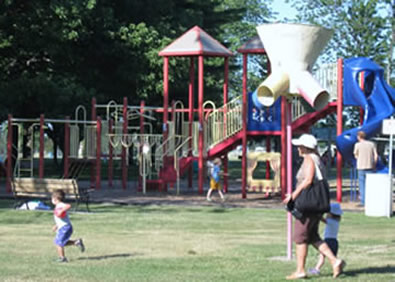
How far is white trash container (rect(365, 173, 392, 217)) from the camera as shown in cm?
2089

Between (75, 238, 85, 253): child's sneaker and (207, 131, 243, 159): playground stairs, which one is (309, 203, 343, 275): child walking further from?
(207, 131, 243, 159): playground stairs

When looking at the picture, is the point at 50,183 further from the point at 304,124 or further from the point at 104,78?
the point at 104,78

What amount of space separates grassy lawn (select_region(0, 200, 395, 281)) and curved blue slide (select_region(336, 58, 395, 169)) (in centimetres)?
388

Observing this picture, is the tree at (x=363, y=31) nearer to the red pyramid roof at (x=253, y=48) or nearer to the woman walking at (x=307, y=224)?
the red pyramid roof at (x=253, y=48)

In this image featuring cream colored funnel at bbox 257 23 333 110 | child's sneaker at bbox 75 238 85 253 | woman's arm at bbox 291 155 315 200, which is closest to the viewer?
woman's arm at bbox 291 155 315 200

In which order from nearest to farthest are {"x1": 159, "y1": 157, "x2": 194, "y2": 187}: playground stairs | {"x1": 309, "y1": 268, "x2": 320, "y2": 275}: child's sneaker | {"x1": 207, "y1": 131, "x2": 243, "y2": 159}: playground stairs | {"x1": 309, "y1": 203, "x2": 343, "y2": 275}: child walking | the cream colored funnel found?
1. {"x1": 309, "y1": 268, "x2": 320, "y2": 275}: child's sneaker
2. {"x1": 309, "y1": 203, "x2": 343, "y2": 275}: child walking
3. the cream colored funnel
4. {"x1": 207, "y1": 131, "x2": 243, "y2": 159}: playground stairs
5. {"x1": 159, "y1": 157, "x2": 194, "y2": 187}: playground stairs

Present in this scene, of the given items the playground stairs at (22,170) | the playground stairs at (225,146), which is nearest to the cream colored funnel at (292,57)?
the playground stairs at (225,146)

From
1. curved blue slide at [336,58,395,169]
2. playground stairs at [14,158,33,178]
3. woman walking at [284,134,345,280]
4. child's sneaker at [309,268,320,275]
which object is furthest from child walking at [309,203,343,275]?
playground stairs at [14,158,33,178]

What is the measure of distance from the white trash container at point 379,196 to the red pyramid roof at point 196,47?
8.74 meters

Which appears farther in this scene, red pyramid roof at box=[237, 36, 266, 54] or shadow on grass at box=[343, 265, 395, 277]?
red pyramid roof at box=[237, 36, 266, 54]

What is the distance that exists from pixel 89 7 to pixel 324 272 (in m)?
25.9

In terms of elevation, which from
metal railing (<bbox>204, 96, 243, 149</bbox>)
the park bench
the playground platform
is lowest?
the playground platform

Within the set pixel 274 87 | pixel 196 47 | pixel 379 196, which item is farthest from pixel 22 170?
pixel 274 87

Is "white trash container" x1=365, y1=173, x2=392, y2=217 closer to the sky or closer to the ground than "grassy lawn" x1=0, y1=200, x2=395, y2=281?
closer to the sky
